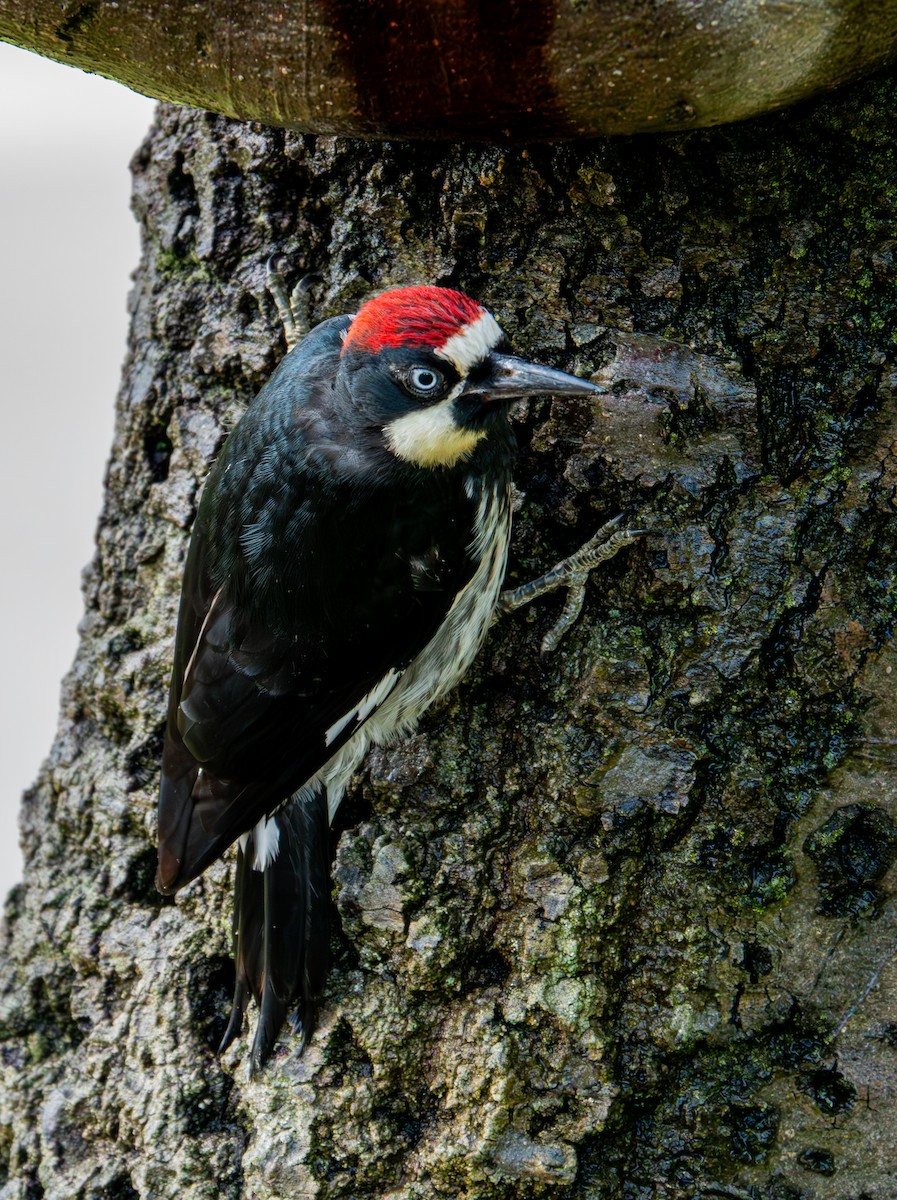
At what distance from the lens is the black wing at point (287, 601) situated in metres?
1.71

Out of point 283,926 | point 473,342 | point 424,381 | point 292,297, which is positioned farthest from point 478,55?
point 283,926

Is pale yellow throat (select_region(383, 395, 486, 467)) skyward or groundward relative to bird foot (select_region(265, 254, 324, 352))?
groundward

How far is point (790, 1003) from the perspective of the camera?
1.49 m

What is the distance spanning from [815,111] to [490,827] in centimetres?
106

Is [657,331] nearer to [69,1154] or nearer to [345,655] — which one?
[345,655]

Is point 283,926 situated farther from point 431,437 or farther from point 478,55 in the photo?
point 478,55

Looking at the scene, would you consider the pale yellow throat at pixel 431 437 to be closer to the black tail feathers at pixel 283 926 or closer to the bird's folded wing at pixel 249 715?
the bird's folded wing at pixel 249 715

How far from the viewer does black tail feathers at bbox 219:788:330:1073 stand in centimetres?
163

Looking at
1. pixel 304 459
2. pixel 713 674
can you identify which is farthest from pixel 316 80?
pixel 713 674

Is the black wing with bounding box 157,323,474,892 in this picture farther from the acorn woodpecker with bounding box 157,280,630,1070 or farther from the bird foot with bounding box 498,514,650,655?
the bird foot with bounding box 498,514,650,655

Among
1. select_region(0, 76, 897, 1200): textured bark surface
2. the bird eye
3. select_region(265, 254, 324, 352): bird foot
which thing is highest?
select_region(265, 254, 324, 352): bird foot

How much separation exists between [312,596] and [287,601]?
0.13 ft

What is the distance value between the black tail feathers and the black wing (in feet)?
0.26

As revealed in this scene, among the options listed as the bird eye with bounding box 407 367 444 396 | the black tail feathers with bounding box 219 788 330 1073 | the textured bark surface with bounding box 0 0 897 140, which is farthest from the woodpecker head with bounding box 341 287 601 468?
the black tail feathers with bounding box 219 788 330 1073
